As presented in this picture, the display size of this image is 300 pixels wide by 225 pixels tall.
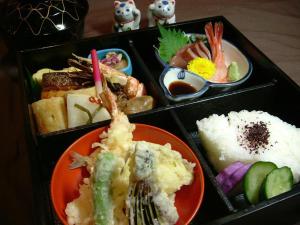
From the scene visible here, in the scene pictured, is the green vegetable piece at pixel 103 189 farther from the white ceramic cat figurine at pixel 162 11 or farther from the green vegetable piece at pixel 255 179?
the white ceramic cat figurine at pixel 162 11

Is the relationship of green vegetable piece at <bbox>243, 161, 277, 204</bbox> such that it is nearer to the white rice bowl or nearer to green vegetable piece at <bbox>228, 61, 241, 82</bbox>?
the white rice bowl

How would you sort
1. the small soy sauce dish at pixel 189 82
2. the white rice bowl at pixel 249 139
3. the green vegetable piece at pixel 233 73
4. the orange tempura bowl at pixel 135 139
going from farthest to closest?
1. the green vegetable piece at pixel 233 73
2. the small soy sauce dish at pixel 189 82
3. the white rice bowl at pixel 249 139
4. the orange tempura bowl at pixel 135 139

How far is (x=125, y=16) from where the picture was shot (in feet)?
5.93

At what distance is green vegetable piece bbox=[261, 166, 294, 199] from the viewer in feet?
3.45

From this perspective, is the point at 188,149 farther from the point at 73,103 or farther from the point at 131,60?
the point at 131,60

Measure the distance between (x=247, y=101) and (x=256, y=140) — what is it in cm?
23

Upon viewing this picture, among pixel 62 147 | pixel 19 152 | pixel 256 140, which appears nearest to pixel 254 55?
pixel 256 140

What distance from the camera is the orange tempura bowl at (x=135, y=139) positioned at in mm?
1024

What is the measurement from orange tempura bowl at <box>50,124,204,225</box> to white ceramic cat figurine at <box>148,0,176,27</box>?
0.84 meters

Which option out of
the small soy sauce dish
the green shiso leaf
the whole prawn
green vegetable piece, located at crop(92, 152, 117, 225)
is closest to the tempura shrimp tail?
green vegetable piece, located at crop(92, 152, 117, 225)

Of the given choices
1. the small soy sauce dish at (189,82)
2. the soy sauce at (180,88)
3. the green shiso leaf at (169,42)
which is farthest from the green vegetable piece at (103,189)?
the green shiso leaf at (169,42)

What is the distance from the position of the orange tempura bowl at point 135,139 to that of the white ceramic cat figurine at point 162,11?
0.84 meters

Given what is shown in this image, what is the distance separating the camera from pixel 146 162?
84cm

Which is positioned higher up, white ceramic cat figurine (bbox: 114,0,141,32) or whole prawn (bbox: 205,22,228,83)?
white ceramic cat figurine (bbox: 114,0,141,32)
